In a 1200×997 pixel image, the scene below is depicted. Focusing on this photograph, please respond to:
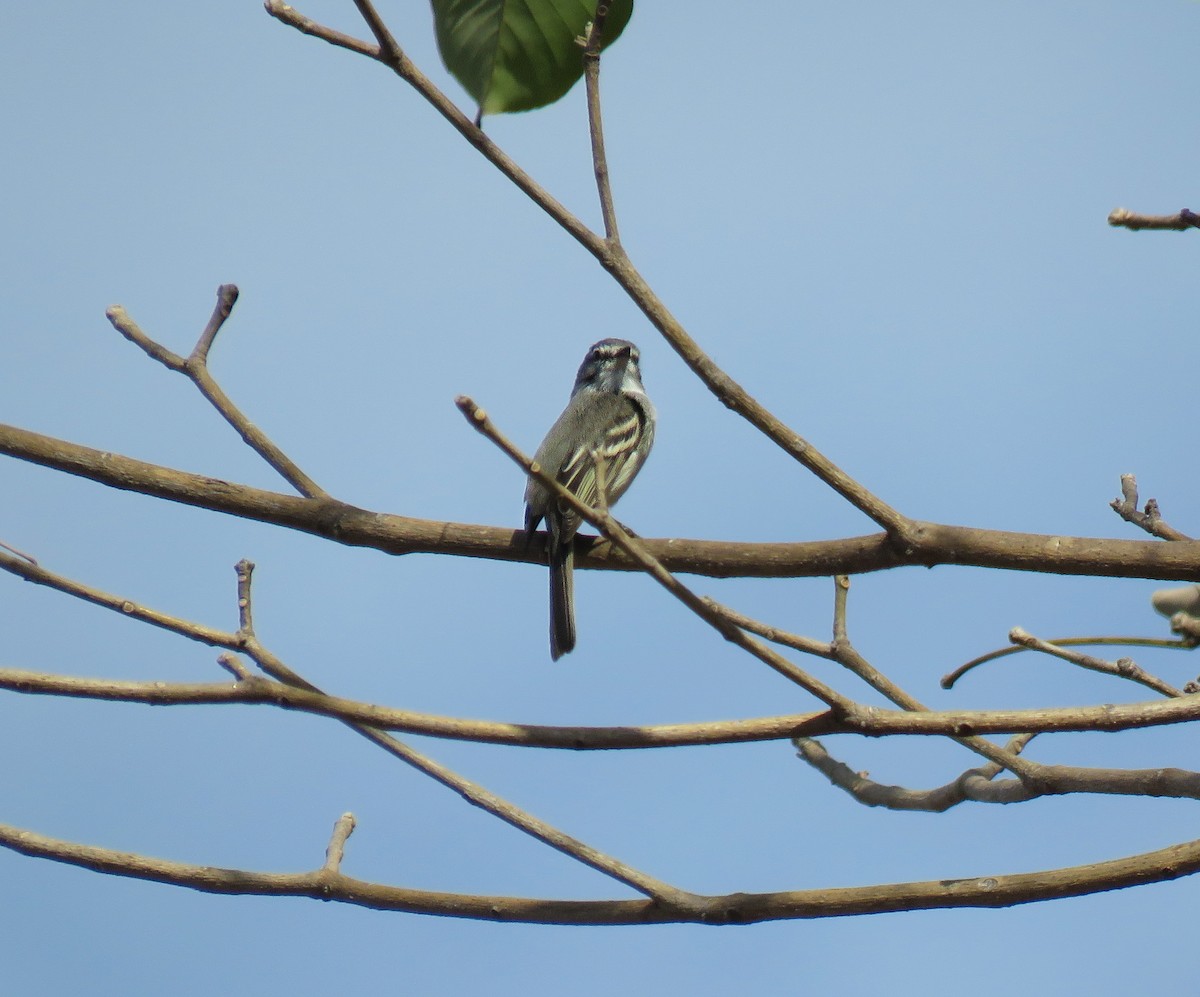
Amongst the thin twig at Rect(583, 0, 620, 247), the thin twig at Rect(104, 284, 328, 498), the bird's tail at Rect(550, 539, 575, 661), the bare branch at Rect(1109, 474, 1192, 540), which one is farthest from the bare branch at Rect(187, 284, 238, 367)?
the bare branch at Rect(1109, 474, 1192, 540)

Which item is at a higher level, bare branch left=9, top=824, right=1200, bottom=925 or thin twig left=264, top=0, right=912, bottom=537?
thin twig left=264, top=0, right=912, bottom=537

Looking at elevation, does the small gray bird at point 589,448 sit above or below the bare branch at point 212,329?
above

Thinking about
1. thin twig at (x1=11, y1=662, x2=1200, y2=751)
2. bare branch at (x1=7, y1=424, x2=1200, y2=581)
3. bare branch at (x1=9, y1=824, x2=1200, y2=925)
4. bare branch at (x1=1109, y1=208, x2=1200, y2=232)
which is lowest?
bare branch at (x1=9, y1=824, x2=1200, y2=925)

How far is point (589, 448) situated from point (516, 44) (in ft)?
15.1

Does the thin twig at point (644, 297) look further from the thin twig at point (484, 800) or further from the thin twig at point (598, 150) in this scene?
the thin twig at point (484, 800)

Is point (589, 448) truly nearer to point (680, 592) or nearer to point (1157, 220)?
point (680, 592)

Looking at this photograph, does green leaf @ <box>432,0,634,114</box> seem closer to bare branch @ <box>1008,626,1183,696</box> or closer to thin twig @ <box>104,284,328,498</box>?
thin twig @ <box>104,284,328,498</box>

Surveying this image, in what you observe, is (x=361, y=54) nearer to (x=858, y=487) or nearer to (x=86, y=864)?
(x=858, y=487)

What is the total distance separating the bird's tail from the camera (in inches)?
243

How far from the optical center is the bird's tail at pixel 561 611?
616 centimetres

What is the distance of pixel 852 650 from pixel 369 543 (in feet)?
5.06

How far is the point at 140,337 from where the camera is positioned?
412 cm

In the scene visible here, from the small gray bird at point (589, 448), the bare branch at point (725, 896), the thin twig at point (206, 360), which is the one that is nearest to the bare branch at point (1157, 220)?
the bare branch at point (725, 896)

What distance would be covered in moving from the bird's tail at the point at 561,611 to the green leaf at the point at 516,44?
10.5 ft
